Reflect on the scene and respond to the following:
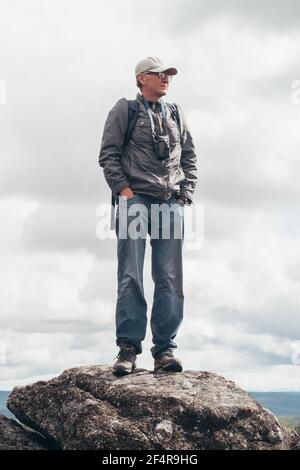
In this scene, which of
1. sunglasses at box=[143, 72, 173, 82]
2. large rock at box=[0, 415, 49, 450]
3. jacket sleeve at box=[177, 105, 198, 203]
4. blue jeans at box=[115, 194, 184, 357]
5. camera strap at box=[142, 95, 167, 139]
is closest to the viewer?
blue jeans at box=[115, 194, 184, 357]

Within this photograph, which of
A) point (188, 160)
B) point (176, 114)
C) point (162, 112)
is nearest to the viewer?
point (162, 112)

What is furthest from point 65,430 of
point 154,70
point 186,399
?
point 154,70

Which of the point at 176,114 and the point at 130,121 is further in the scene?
the point at 176,114

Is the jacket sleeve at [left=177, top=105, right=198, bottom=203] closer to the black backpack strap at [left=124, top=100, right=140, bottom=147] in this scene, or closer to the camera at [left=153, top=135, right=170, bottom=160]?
the camera at [left=153, top=135, right=170, bottom=160]

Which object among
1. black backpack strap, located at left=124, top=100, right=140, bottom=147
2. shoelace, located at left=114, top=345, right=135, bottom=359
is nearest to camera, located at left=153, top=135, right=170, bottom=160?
black backpack strap, located at left=124, top=100, right=140, bottom=147

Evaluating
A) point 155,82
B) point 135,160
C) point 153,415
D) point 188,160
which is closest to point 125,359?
point 153,415

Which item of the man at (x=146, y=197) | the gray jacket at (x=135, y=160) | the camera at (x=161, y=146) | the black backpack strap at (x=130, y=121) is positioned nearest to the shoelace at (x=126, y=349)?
the man at (x=146, y=197)

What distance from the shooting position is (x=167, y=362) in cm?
1298

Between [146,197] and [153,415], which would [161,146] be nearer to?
[146,197]

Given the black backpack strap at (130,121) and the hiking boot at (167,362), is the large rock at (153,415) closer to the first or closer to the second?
the hiking boot at (167,362)

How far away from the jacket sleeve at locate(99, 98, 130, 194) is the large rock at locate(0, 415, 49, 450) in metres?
4.68

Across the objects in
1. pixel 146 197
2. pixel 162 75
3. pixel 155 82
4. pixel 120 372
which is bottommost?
pixel 120 372

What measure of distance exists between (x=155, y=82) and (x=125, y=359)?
4.92 meters

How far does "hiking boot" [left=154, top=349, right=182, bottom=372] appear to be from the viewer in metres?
13.0
